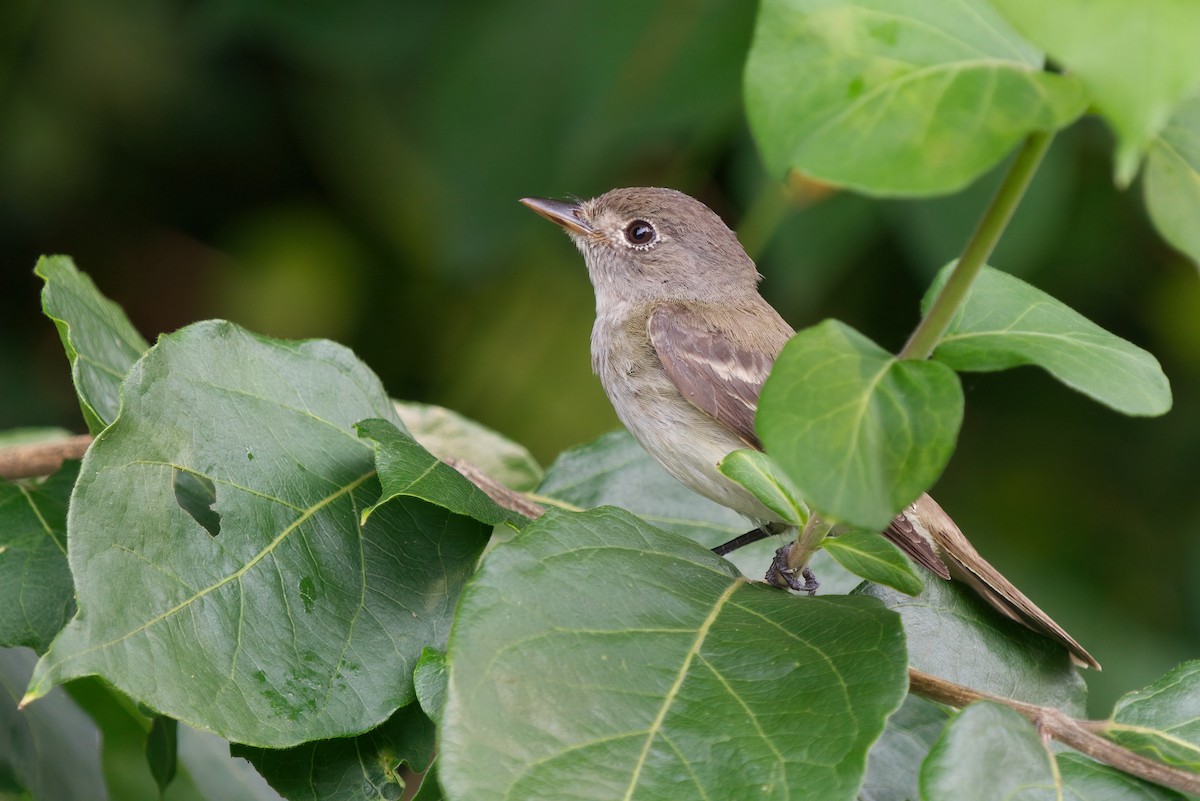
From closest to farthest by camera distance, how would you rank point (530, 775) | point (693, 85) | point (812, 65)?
point (812, 65), point (530, 775), point (693, 85)

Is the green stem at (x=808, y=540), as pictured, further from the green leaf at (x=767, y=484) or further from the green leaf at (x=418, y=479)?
the green leaf at (x=418, y=479)

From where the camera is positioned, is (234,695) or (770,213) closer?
(234,695)

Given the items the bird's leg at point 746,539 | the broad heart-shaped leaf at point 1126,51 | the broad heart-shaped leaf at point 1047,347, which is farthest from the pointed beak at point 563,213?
the broad heart-shaped leaf at point 1126,51

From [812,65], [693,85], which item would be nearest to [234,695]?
[812,65]

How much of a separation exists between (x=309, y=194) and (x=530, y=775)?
180 inches

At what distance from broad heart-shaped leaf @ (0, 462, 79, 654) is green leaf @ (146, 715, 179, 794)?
25cm

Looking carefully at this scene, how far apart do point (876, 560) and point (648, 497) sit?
1118 millimetres

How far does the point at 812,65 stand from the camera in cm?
131

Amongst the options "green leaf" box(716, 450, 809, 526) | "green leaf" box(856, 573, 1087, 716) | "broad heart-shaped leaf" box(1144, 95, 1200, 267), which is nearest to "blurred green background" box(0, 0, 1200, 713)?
"green leaf" box(856, 573, 1087, 716)

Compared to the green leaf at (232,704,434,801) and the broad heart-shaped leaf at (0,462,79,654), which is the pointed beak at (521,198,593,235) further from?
the green leaf at (232,704,434,801)

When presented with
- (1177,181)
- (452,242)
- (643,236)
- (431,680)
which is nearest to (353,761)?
(431,680)

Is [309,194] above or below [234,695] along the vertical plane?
below

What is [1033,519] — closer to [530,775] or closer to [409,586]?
[409,586]

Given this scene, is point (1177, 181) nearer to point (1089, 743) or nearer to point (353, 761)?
point (1089, 743)
